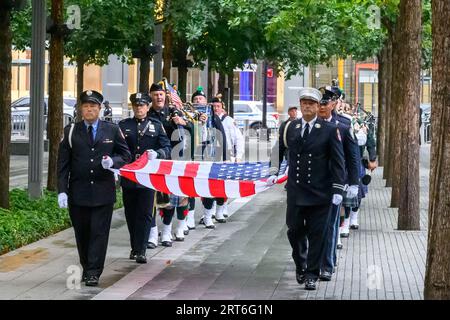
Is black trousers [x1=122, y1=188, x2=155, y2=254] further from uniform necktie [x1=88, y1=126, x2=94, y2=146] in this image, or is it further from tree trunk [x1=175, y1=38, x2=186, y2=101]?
tree trunk [x1=175, y1=38, x2=186, y2=101]

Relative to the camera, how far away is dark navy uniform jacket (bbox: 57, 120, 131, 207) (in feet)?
39.6

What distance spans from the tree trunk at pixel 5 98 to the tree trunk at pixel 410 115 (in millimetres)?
5974

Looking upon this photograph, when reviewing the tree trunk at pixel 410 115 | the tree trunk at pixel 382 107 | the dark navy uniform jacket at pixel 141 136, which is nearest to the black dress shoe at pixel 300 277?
the dark navy uniform jacket at pixel 141 136

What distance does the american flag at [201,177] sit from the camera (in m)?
13.1

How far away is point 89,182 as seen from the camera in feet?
39.6

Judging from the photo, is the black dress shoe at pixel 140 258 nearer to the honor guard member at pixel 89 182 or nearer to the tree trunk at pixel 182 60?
the honor guard member at pixel 89 182

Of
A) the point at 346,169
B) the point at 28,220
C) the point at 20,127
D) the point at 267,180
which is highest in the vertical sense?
the point at 346,169

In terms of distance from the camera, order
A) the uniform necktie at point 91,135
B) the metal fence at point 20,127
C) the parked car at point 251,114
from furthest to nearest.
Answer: the parked car at point 251,114
the metal fence at point 20,127
the uniform necktie at point 91,135

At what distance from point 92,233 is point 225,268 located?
2.04 meters

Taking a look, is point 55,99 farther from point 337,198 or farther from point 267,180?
point 337,198

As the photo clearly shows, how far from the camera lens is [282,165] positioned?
13055 millimetres

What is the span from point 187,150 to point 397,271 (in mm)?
4347

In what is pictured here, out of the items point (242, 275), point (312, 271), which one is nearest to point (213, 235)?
point (242, 275)

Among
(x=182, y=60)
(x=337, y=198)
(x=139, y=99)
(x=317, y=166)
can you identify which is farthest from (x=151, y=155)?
(x=182, y=60)
